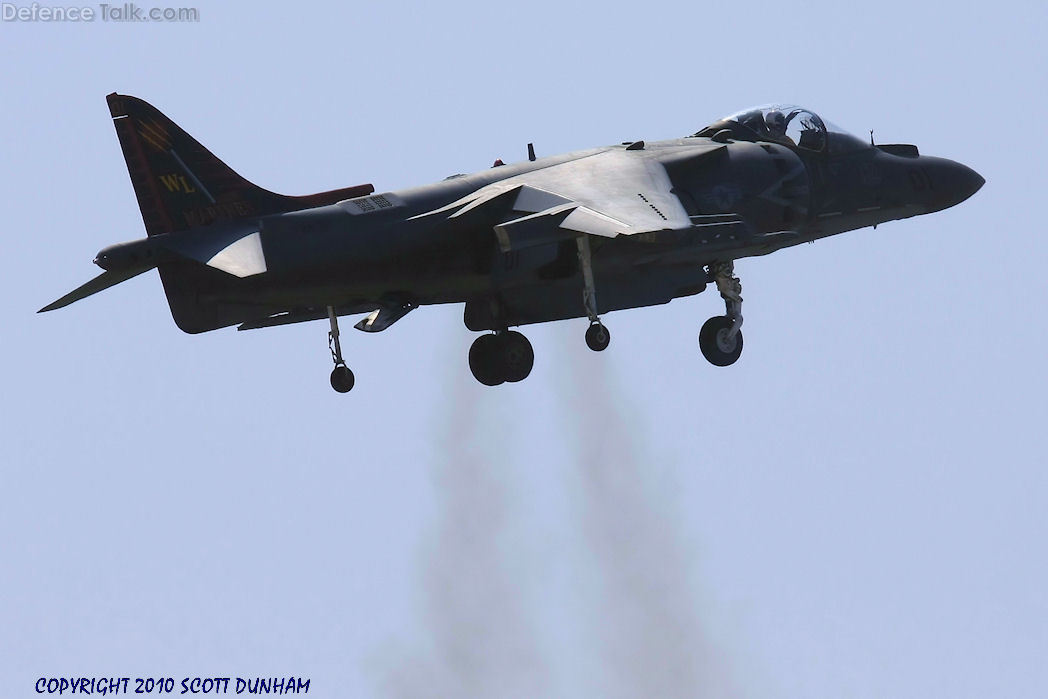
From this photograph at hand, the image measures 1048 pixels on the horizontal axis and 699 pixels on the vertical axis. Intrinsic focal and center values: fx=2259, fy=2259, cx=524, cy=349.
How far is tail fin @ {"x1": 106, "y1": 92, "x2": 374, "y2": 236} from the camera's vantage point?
105ft

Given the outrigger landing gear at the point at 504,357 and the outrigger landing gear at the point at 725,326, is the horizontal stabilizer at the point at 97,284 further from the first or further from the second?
the outrigger landing gear at the point at 725,326

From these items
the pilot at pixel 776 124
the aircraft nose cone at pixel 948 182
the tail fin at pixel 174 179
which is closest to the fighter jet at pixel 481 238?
the tail fin at pixel 174 179

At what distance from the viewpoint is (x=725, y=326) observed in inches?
1406

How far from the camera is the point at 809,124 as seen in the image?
121 ft

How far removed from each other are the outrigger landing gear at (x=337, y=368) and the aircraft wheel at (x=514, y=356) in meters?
2.80

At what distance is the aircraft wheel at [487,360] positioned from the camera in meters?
34.4

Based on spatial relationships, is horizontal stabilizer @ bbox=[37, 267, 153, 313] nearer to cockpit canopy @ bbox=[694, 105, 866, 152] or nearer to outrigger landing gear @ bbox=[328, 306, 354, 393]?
outrigger landing gear @ bbox=[328, 306, 354, 393]

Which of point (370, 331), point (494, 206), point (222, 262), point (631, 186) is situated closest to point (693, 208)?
point (631, 186)

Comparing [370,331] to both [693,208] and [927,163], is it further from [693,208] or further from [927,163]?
[927,163]

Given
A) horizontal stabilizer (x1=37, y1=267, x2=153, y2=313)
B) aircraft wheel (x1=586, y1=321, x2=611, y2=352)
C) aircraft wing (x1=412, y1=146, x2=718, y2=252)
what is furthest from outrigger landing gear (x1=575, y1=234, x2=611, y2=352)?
horizontal stabilizer (x1=37, y1=267, x2=153, y2=313)

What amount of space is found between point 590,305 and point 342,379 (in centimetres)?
379

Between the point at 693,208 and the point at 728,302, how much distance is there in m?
1.93

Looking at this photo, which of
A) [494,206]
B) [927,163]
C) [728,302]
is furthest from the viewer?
[927,163]

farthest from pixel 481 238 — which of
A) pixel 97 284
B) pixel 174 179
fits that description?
pixel 97 284
